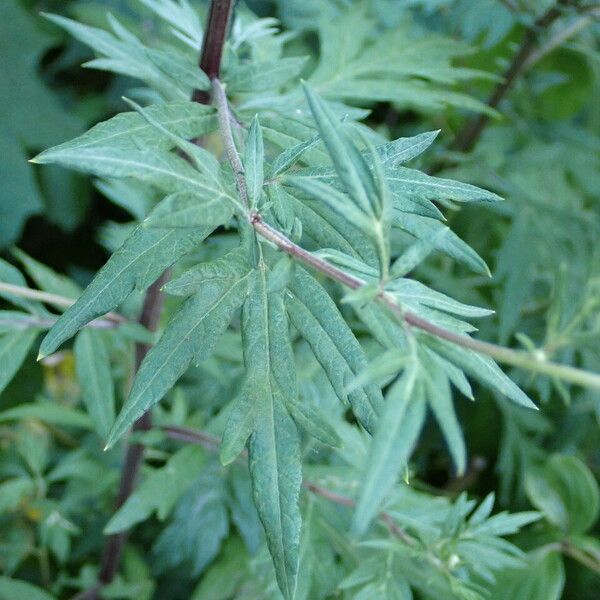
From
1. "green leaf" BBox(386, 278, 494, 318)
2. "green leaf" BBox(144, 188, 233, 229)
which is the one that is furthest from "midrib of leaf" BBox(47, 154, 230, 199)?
"green leaf" BBox(386, 278, 494, 318)

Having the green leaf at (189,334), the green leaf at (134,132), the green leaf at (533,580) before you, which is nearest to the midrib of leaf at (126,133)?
the green leaf at (134,132)

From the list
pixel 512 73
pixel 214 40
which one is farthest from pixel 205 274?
pixel 512 73

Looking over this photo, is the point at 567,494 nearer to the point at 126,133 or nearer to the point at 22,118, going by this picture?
the point at 126,133

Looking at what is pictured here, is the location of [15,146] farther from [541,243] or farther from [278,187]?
[278,187]

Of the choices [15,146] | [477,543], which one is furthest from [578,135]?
[15,146]

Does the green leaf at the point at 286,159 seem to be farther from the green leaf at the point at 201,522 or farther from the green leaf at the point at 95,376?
the green leaf at the point at 201,522
